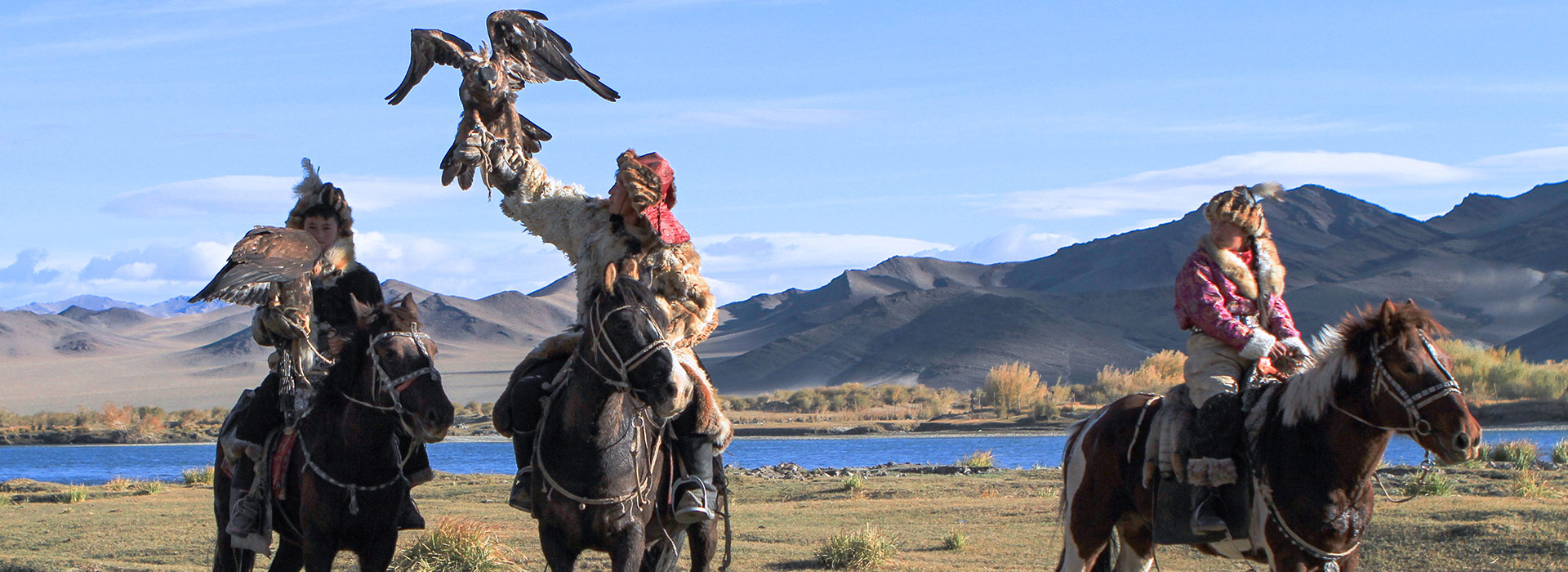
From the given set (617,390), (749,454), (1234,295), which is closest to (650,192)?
(617,390)

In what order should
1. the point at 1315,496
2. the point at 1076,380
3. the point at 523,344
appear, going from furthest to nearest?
the point at 523,344
the point at 1076,380
the point at 1315,496

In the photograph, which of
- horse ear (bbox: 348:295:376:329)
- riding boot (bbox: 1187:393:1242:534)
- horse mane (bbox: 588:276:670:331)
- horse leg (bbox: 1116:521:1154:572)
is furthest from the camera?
horse leg (bbox: 1116:521:1154:572)

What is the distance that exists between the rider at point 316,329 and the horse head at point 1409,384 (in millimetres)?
4941

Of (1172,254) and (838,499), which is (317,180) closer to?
(838,499)

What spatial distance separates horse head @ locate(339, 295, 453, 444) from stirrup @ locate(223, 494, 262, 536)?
960 millimetres

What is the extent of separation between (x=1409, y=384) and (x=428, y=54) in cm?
569

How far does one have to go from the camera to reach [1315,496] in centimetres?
675

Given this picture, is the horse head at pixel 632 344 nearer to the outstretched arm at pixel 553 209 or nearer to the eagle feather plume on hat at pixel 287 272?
the outstretched arm at pixel 553 209

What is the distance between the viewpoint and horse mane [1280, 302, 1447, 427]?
657 centimetres

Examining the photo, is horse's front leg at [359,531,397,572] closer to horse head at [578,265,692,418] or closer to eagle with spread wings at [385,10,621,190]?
horse head at [578,265,692,418]

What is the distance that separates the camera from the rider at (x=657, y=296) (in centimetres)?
685

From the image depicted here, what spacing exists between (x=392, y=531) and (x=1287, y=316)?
5.05 meters

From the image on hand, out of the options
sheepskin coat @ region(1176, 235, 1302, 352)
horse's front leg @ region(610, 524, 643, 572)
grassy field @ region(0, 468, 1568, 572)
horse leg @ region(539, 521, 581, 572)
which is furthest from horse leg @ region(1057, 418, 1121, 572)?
grassy field @ region(0, 468, 1568, 572)

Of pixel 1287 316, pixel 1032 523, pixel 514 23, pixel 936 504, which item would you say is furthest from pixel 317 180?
pixel 936 504
